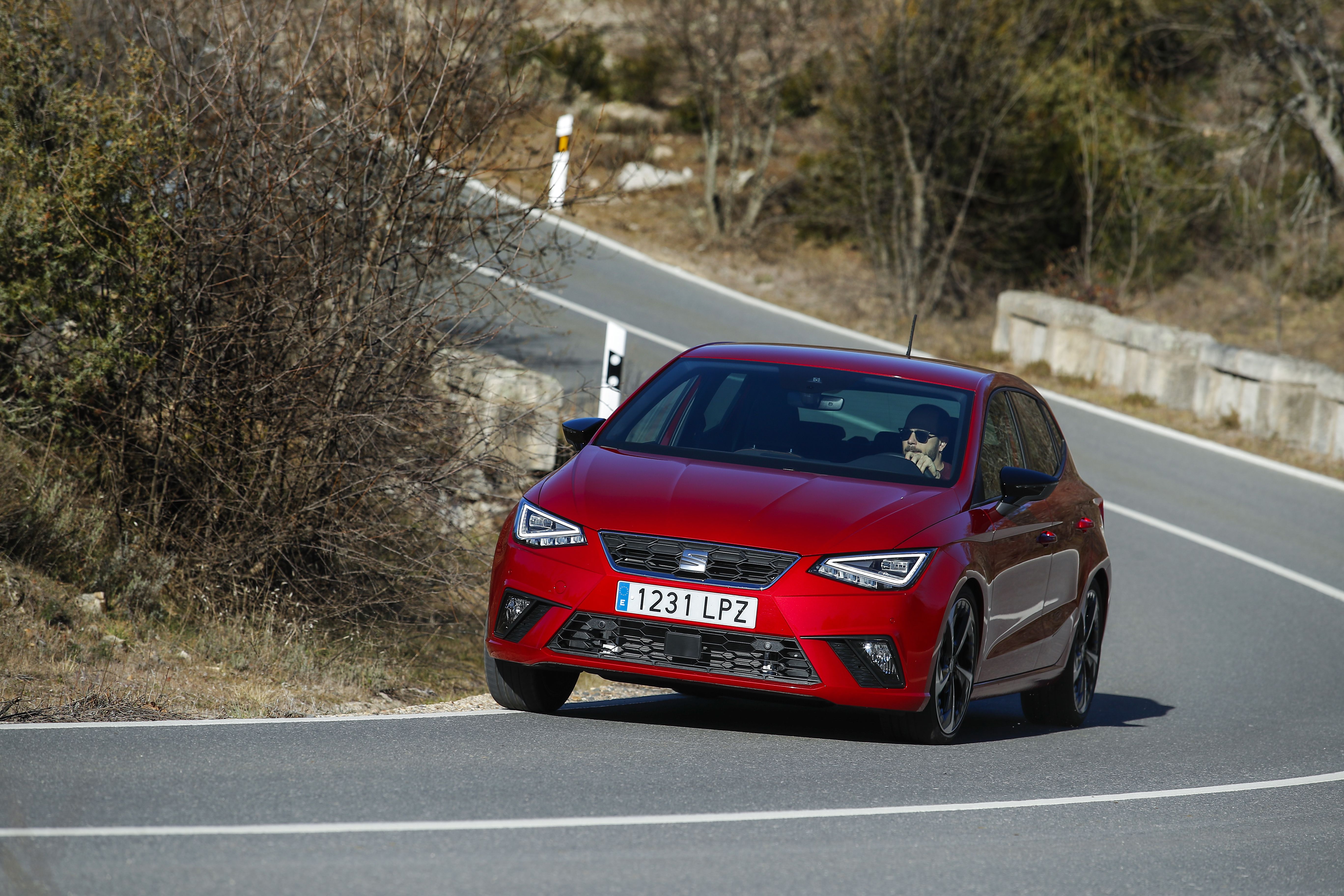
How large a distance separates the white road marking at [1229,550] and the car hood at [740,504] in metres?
8.67

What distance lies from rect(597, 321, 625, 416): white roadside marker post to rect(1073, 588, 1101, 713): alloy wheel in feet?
14.6

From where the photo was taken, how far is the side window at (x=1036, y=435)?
861cm

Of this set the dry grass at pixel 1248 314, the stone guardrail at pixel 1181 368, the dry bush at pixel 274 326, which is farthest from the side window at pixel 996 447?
the dry grass at pixel 1248 314

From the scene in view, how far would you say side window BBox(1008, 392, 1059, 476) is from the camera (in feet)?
28.2

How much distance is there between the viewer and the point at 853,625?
6613 millimetres

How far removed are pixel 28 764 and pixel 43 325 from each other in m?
5.29

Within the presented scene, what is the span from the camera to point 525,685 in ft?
24.3

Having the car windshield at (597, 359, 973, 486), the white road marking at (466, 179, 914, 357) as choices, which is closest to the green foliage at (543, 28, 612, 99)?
the white road marking at (466, 179, 914, 357)

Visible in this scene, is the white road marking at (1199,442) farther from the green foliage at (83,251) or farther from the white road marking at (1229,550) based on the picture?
the green foliage at (83,251)

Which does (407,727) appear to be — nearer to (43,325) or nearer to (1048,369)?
(43,325)

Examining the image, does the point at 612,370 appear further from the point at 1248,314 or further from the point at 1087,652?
the point at 1248,314

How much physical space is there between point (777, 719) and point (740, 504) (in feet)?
5.31

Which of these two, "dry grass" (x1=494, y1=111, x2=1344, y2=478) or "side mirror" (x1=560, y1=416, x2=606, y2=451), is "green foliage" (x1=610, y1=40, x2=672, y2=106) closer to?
"dry grass" (x1=494, y1=111, x2=1344, y2=478)

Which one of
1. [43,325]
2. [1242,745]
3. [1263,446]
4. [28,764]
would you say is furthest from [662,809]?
[1263,446]
